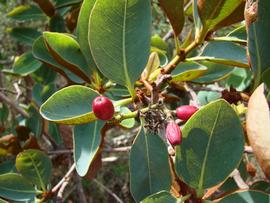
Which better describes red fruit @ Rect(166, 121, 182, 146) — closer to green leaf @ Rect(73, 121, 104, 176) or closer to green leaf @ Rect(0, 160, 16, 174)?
green leaf @ Rect(73, 121, 104, 176)

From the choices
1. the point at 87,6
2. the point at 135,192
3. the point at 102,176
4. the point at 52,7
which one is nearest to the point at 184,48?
the point at 87,6

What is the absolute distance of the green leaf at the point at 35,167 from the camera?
139 cm

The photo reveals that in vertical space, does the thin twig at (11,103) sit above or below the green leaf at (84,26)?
below

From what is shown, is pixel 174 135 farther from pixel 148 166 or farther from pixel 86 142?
pixel 86 142

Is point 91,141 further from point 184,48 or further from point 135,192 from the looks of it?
point 184,48

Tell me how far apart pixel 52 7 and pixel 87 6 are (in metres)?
0.78

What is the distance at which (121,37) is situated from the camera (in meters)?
0.92

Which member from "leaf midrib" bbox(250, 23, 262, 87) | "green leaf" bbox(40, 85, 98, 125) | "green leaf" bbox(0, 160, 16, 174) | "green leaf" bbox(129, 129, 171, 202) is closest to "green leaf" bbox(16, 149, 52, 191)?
"green leaf" bbox(0, 160, 16, 174)

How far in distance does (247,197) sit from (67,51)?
1.97 feet

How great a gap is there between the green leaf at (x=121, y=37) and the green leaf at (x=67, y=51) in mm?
219

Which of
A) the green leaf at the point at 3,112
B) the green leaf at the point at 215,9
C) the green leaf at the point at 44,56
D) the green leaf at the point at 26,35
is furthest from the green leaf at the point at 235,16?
the green leaf at the point at 3,112

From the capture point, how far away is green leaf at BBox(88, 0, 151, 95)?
875 millimetres

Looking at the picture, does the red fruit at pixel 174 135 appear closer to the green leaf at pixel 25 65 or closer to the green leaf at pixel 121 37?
the green leaf at pixel 121 37

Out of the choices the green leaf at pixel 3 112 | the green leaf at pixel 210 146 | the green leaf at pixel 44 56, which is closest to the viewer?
the green leaf at pixel 210 146
